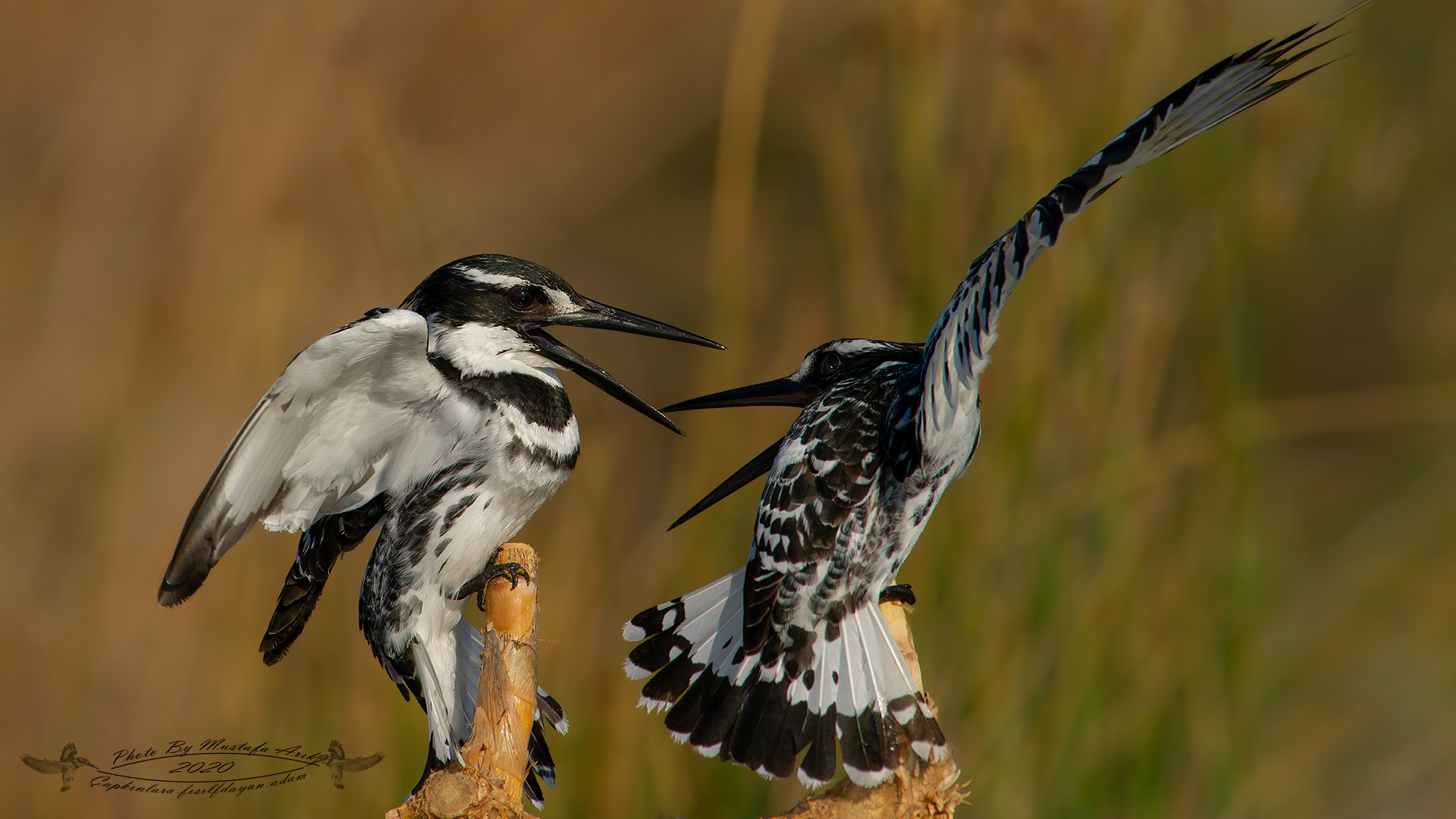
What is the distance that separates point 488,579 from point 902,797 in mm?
779

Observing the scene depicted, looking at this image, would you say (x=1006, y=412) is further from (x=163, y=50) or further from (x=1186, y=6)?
(x=163, y=50)

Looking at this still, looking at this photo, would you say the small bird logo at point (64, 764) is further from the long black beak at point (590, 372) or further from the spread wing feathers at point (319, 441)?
the long black beak at point (590, 372)

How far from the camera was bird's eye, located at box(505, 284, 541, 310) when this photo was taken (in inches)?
76.6

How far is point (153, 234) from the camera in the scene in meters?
3.69

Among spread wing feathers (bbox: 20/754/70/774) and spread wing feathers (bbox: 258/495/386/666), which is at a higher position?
spread wing feathers (bbox: 258/495/386/666)

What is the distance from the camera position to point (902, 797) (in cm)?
163

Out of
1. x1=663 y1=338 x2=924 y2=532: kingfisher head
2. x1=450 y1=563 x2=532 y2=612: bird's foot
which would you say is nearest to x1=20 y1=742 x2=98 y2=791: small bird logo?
x1=450 y1=563 x2=532 y2=612: bird's foot

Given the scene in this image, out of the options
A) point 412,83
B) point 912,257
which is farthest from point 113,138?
point 912,257

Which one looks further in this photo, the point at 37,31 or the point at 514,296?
the point at 37,31

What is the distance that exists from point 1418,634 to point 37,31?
19.5 ft

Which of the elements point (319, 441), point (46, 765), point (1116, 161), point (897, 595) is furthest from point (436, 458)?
point (46, 765)

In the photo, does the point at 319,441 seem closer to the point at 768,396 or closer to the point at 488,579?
the point at 488,579

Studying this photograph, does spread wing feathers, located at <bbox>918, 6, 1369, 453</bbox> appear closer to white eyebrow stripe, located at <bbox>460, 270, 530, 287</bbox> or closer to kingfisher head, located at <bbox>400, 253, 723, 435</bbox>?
kingfisher head, located at <bbox>400, 253, 723, 435</bbox>

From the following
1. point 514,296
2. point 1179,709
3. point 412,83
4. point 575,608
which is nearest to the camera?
point 514,296
